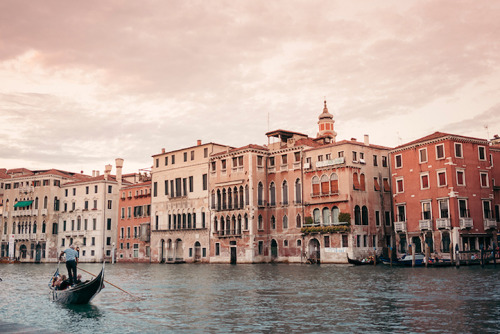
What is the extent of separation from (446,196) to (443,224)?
2184mm

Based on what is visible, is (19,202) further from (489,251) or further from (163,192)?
(489,251)

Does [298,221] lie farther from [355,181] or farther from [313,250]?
[355,181]

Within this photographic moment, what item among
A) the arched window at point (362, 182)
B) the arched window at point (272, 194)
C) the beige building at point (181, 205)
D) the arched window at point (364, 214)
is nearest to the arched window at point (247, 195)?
the arched window at point (272, 194)

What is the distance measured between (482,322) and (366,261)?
31.6m

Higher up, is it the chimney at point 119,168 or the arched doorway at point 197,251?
the chimney at point 119,168

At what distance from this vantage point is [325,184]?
159 ft

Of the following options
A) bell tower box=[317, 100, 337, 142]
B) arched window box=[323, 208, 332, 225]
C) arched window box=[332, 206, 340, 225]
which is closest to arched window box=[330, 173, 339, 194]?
arched window box=[332, 206, 340, 225]

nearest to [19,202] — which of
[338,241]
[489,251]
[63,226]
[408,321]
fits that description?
[63,226]

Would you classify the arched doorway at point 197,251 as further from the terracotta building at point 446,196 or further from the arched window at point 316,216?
the terracotta building at point 446,196

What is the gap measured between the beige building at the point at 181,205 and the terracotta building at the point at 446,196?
21.4 meters

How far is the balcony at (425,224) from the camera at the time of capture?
1666 inches

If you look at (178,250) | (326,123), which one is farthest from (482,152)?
(178,250)

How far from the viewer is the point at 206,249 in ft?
186

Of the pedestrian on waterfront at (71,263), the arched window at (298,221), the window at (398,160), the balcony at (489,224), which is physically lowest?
the pedestrian on waterfront at (71,263)
